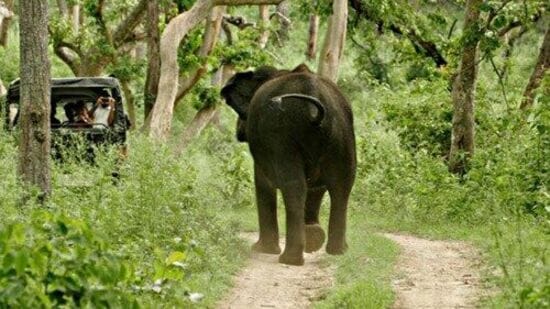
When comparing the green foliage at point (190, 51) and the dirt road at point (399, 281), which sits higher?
the green foliage at point (190, 51)

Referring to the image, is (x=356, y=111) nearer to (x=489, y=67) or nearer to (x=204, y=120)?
(x=489, y=67)

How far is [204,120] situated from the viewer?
25.2 m

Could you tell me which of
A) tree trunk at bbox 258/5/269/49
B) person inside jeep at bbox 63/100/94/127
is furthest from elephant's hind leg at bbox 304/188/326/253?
tree trunk at bbox 258/5/269/49

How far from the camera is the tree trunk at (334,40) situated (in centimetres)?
2203

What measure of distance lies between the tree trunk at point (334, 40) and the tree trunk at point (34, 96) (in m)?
9.71

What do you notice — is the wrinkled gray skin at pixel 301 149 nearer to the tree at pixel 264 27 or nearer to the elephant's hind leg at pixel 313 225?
the elephant's hind leg at pixel 313 225

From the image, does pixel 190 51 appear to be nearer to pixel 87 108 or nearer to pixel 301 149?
pixel 87 108

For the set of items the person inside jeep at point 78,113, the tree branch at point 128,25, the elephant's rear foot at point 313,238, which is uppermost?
the tree branch at point 128,25

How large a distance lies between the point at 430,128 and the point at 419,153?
1046mm

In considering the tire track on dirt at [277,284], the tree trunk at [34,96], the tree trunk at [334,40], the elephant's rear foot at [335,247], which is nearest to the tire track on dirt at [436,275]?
the elephant's rear foot at [335,247]

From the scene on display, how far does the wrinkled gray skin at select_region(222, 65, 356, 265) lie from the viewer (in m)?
13.3

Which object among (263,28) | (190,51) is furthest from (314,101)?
(263,28)

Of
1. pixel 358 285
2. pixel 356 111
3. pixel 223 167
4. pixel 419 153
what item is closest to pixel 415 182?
pixel 419 153

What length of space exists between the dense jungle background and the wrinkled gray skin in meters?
0.51
